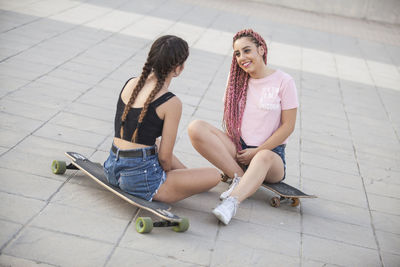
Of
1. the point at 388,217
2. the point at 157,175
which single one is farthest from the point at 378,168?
the point at 157,175

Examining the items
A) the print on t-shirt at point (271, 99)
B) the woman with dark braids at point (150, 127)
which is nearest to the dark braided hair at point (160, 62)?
the woman with dark braids at point (150, 127)

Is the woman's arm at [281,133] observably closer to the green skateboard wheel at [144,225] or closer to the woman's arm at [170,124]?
the woman's arm at [170,124]

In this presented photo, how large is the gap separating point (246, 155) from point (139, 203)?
3.48 ft

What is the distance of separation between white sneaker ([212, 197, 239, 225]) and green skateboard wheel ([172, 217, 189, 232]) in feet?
0.74

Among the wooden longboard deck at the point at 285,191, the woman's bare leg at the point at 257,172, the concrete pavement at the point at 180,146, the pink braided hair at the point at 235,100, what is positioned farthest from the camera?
the pink braided hair at the point at 235,100

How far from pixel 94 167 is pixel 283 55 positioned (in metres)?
6.06

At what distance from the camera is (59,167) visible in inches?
154

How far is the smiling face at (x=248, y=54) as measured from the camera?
4090 mm

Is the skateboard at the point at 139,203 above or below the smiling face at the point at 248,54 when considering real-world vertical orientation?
below

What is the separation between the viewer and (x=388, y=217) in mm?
4293

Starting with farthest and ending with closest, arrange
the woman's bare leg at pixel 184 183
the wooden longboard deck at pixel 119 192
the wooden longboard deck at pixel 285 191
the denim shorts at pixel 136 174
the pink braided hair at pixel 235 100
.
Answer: the pink braided hair at pixel 235 100 → the wooden longboard deck at pixel 285 191 → the woman's bare leg at pixel 184 183 → the denim shorts at pixel 136 174 → the wooden longboard deck at pixel 119 192

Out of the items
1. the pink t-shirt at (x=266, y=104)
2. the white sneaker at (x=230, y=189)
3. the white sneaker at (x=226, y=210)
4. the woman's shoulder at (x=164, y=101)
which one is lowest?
the white sneaker at (x=230, y=189)

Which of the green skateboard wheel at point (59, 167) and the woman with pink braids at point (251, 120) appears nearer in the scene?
the green skateboard wheel at point (59, 167)

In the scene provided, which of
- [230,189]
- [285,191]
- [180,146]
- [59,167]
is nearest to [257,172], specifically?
[230,189]
